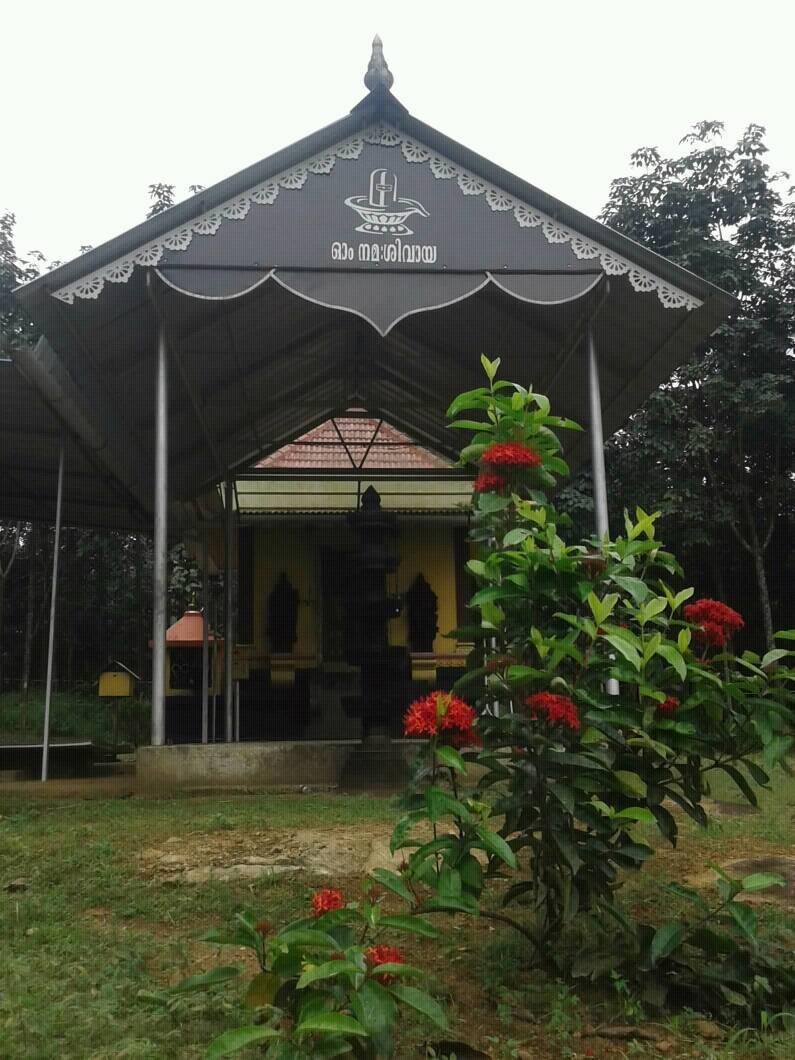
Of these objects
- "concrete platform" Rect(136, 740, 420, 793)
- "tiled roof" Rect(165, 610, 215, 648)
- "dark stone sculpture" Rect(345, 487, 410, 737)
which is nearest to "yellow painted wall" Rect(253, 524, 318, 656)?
"tiled roof" Rect(165, 610, 215, 648)

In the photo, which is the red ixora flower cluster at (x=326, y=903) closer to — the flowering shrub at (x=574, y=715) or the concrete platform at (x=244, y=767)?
the flowering shrub at (x=574, y=715)

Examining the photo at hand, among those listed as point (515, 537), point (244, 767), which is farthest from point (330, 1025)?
point (244, 767)

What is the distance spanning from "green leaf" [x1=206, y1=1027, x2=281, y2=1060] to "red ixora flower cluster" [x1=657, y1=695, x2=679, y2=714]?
156 cm

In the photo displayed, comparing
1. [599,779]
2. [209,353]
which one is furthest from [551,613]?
[209,353]

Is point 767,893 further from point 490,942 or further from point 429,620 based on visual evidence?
point 429,620

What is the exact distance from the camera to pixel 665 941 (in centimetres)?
293

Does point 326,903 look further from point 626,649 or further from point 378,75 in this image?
point 378,75

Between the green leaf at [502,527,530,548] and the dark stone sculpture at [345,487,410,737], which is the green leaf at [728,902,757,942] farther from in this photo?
the dark stone sculpture at [345,487,410,737]

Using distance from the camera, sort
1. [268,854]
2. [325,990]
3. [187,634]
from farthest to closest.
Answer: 1. [187,634]
2. [268,854]
3. [325,990]

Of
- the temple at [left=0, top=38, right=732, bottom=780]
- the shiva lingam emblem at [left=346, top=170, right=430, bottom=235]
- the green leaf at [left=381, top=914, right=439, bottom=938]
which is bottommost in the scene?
the green leaf at [left=381, top=914, right=439, bottom=938]

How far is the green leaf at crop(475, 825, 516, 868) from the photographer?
270 centimetres

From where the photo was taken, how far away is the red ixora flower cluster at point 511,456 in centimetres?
320

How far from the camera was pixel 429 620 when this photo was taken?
14227 millimetres

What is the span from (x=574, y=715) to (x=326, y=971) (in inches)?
41.2
